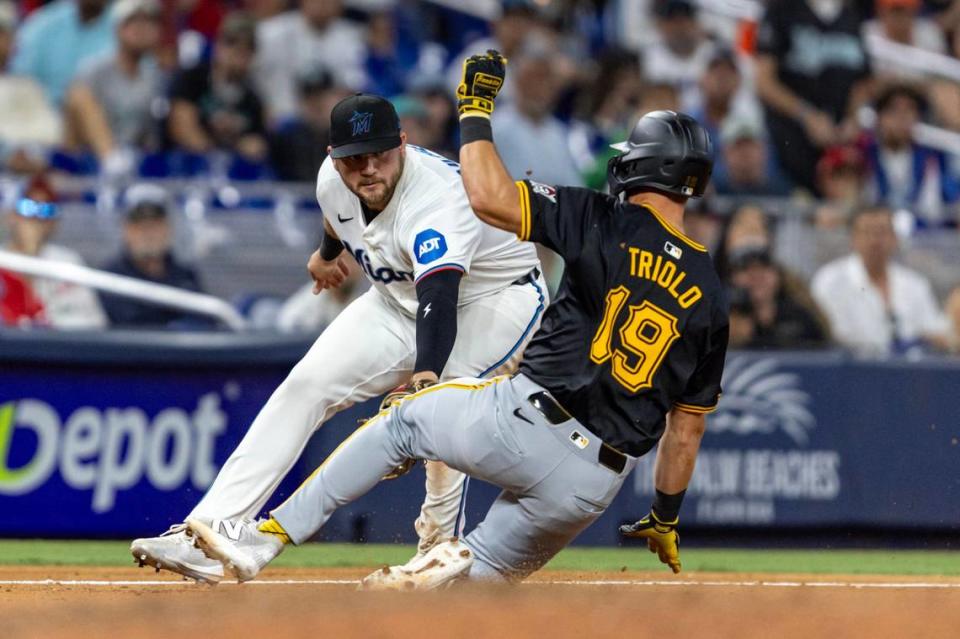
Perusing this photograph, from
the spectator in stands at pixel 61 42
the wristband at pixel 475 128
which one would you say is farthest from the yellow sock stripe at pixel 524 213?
the spectator in stands at pixel 61 42

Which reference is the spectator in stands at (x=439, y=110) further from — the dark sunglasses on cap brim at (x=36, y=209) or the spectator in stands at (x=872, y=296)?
the dark sunglasses on cap brim at (x=36, y=209)

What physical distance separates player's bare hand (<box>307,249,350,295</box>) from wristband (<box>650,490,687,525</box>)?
1.99 m

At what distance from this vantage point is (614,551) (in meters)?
9.54

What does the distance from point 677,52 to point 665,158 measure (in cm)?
821

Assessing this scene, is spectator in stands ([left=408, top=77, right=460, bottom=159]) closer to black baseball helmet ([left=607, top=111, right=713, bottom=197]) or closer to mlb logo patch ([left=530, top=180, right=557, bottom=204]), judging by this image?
black baseball helmet ([left=607, top=111, right=713, bottom=197])

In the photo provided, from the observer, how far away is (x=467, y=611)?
4883 mm

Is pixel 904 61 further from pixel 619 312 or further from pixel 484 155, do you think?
pixel 484 155

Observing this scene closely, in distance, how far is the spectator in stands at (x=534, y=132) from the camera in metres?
11.3

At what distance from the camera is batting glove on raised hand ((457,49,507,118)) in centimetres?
556

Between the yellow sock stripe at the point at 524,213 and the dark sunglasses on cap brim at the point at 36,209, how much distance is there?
518cm

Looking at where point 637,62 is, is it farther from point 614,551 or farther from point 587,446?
point 587,446

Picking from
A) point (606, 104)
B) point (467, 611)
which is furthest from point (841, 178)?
point (467, 611)

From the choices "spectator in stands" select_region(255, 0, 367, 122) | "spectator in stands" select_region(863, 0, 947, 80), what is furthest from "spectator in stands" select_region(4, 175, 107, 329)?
"spectator in stands" select_region(863, 0, 947, 80)

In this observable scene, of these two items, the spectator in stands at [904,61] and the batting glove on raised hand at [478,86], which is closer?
the batting glove on raised hand at [478,86]
